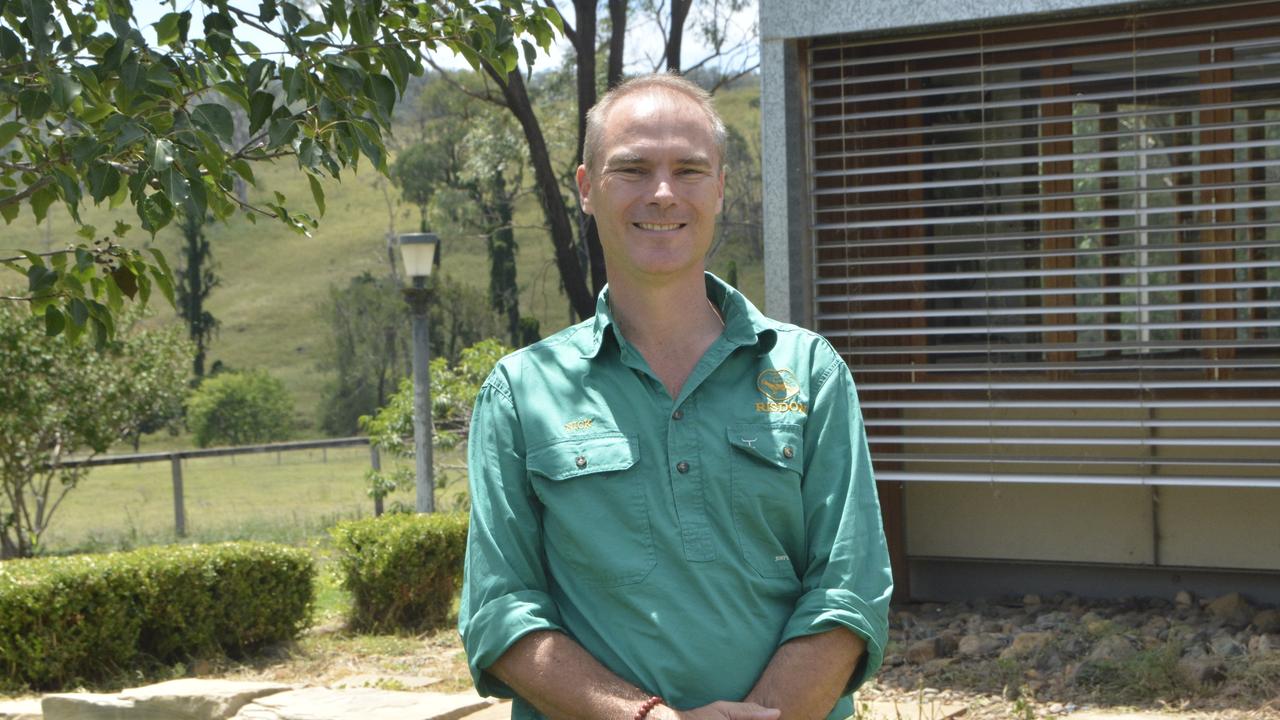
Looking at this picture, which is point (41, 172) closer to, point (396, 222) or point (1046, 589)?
point (1046, 589)

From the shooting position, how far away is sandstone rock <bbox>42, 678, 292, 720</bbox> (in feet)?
16.9

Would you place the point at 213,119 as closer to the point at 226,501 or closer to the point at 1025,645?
the point at 1025,645

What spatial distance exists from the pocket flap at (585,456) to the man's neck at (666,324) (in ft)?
0.54

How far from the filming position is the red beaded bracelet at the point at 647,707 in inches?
73.4

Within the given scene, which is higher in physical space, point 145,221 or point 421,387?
point 145,221

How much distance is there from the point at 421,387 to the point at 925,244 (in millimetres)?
4361

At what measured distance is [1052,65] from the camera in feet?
21.4

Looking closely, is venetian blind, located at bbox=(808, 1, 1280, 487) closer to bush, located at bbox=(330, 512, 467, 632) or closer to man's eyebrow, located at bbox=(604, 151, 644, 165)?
bush, located at bbox=(330, 512, 467, 632)

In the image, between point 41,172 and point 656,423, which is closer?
point 656,423

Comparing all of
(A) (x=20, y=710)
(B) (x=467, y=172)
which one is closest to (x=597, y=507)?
(A) (x=20, y=710)

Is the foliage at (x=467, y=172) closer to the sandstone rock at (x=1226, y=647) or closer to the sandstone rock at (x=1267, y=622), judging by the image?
the sandstone rock at (x=1267, y=622)

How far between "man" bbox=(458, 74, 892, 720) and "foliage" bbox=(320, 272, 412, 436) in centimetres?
5297

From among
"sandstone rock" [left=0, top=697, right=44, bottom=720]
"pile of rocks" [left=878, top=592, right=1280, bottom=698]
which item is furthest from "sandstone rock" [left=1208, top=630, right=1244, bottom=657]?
"sandstone rock" [left=0, top=697, right=44, bottom=720]

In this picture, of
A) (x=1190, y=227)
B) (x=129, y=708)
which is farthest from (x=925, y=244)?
(x=129, y=708)
